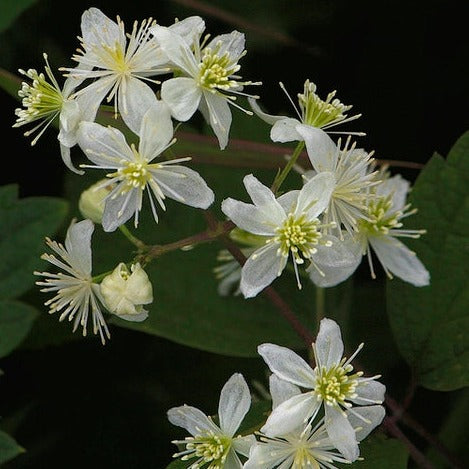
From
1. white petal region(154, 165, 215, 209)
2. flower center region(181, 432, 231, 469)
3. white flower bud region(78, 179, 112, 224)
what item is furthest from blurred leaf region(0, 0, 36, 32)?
flower center region(181, 432, 231, 469)

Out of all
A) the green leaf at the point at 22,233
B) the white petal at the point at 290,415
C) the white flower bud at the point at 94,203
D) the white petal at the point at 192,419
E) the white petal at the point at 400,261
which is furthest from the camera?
the green leaf at the point at 22,233

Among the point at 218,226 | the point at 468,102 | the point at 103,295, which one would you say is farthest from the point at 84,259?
the point at 468,102

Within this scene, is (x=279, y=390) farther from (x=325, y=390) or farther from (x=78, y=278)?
(x=78, y=278)

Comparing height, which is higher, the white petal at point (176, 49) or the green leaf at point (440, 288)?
the white petal at point (176, 49)

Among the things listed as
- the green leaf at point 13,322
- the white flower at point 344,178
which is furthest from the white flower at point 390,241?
the green leaf at point 13,322

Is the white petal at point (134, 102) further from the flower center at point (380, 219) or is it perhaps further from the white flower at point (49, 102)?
the flower center at point (380, 219)

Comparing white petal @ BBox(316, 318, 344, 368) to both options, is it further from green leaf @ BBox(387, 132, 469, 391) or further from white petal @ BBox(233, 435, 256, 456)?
green leaf @ BBox(387, 132, 469, 391)

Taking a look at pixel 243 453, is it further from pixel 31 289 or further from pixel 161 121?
pixel 31 289

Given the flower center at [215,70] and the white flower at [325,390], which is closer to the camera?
the white flower at [325,390]
